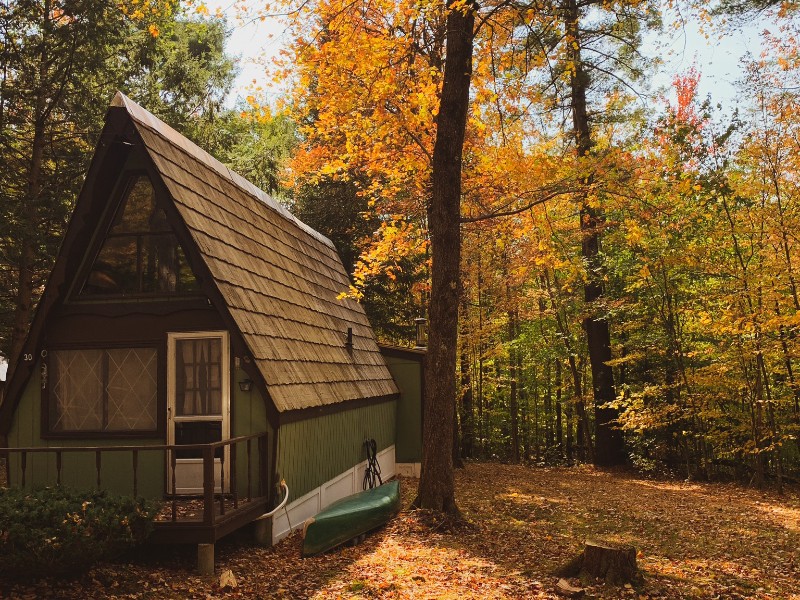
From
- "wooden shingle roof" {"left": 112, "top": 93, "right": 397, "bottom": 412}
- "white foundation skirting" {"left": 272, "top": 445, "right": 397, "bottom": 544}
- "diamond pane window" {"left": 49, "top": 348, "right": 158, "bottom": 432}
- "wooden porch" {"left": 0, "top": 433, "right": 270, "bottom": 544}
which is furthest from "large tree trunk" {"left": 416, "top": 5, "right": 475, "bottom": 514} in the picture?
"diamond pane window" {"left": 49, "top": 348, "right": 158, "bottom": 432}

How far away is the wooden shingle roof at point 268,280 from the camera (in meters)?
8.14

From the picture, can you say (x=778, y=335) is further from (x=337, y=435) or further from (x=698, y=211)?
(x=337, y=435)

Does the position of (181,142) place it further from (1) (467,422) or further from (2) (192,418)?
(1) (467,422)

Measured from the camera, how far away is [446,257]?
9445 mm

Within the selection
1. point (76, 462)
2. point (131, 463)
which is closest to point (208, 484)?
point (131, 463)

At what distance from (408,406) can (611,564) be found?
9.31 metres

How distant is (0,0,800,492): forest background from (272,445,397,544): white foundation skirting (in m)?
2.19

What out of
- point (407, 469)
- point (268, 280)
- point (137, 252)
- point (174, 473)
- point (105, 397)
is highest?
point (137, 252)

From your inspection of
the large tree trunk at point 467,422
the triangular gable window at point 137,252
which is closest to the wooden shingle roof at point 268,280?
the triangular gable window at point 137,252

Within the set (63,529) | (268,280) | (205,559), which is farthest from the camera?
(268,280)

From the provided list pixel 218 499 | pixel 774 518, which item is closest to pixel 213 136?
pixel 218 499

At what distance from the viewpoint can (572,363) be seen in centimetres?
2011

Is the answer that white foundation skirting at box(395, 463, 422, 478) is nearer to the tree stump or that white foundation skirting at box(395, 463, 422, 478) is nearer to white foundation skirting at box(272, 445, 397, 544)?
white foundation skirting at box(272, 445, 397, 544)

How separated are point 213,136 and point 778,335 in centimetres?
1697
